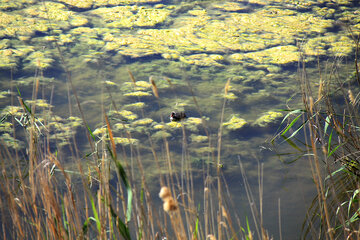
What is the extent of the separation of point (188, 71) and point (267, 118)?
1077 millimetres

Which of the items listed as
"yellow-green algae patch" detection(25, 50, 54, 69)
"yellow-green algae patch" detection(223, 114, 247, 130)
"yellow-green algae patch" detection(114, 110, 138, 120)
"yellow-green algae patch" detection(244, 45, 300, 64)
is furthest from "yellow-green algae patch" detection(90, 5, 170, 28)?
"yellow-green algae patch" detection(223, 114, 247, 130)

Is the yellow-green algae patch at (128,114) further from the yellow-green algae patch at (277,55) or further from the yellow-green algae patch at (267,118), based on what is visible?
the yellow-green algae patch at (277,55)

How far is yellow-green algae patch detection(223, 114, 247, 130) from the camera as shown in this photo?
274 centimetres

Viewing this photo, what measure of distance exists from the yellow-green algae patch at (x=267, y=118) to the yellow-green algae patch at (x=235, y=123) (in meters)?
0.11

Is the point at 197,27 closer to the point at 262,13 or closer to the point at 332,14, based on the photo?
the point at 262,13

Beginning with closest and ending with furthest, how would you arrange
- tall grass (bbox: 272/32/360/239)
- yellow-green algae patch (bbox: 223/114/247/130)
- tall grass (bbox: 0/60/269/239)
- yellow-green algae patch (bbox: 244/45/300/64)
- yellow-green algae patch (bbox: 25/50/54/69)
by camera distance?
1. tall grass (bbox: 0/60/269/239)
2. tall grass (bbox: 272/32/360/239)
3. yellow-green algae patch (bbox: 223/114/247/130)
4. yellow-green algae patch (bbox: 25/50/54/69)
5. yellow-green algae patch (bbox: 244/45/300/64)

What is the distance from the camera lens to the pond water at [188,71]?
2.33 metres

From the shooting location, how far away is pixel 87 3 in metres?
4.82

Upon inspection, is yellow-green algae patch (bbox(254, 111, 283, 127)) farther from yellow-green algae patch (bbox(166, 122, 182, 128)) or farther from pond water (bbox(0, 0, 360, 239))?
yellow-green algae patch (bbox(166, 122, 182, 128))

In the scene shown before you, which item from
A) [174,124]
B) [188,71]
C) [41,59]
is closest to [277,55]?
[188,71]

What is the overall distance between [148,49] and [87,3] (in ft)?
4.96

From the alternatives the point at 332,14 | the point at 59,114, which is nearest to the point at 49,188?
the point at 59,114

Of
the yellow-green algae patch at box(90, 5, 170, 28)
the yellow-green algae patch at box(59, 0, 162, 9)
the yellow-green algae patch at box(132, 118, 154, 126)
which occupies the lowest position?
the yellow-green algae patch at box(132, 118, 154, 126)

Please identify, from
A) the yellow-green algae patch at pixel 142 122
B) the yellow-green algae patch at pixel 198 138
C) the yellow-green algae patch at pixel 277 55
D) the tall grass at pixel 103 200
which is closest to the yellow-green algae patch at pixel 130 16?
the yellow-green algae patch at pixel 277 55
